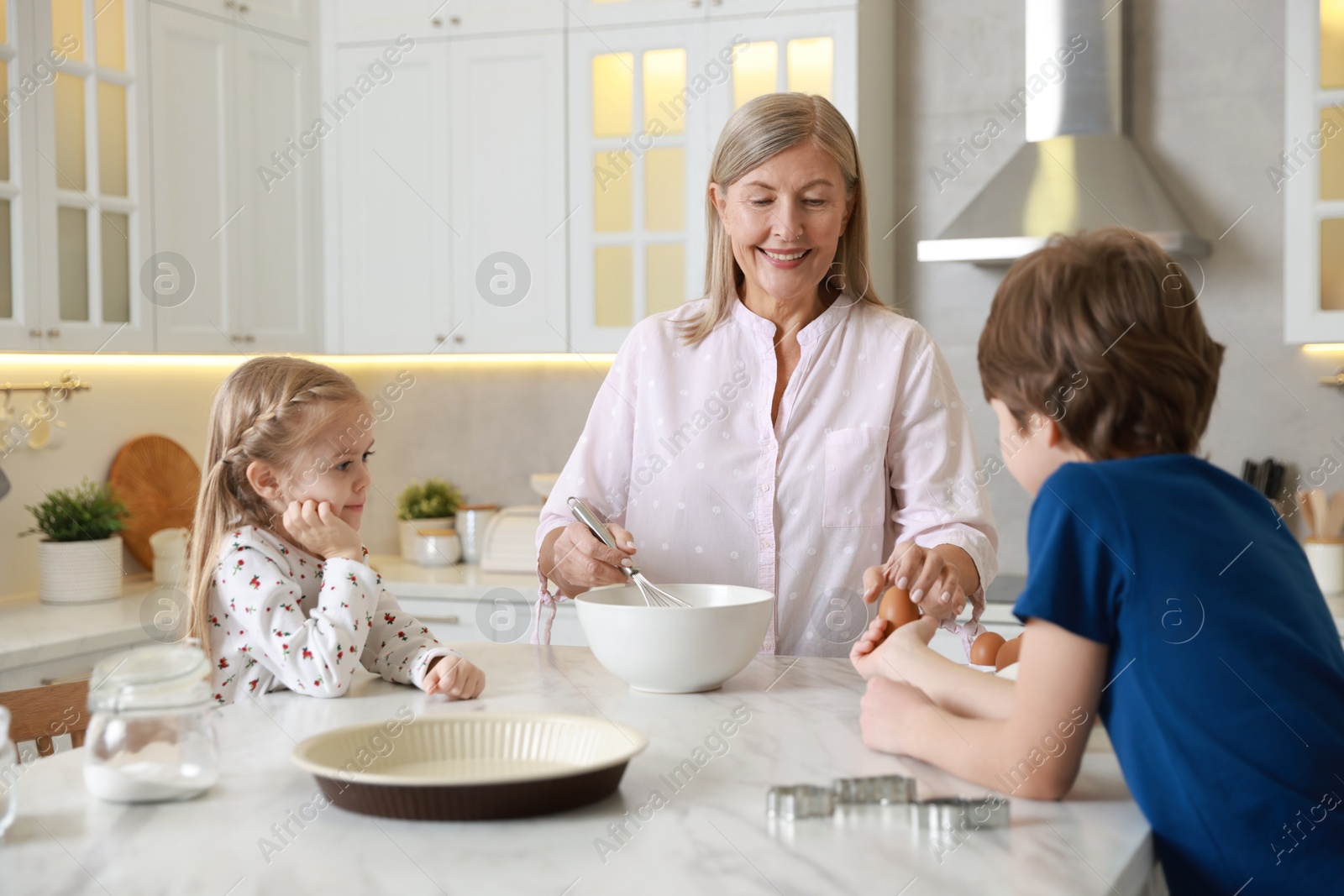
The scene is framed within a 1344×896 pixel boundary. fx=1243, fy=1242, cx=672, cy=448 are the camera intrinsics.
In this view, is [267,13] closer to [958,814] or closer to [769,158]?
[769,158]

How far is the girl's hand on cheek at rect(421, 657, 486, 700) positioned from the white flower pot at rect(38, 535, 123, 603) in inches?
71.3

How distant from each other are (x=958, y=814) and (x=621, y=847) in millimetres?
230

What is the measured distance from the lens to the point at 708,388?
1.71 m

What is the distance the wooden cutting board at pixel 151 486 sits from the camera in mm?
3009

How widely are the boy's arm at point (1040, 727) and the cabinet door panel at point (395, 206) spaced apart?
8.01ft

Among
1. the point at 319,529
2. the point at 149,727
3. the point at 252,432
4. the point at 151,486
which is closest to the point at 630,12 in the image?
the point at 151,486

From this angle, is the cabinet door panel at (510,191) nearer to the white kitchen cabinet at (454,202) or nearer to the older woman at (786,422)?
the white kitchen cabinet at (454,202)

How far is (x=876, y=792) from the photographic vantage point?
0.88 meters

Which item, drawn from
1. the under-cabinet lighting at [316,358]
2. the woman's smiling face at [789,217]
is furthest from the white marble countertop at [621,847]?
the under-cabinet lighting at [316,358]

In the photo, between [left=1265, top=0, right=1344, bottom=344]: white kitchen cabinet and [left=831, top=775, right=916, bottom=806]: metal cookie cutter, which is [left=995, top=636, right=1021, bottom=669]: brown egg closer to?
[left=831, top=775, right=916, bottom=806]: metal cookie cutter

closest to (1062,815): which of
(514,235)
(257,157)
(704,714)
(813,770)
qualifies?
(813,770)

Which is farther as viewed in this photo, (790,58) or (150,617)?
(790,58)

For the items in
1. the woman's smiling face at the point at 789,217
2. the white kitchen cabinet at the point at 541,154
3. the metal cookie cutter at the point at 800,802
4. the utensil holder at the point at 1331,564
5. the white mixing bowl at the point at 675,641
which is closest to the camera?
the metal cookie cutter at the point at 800,802

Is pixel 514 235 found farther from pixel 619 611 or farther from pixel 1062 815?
pixel 1062 815
